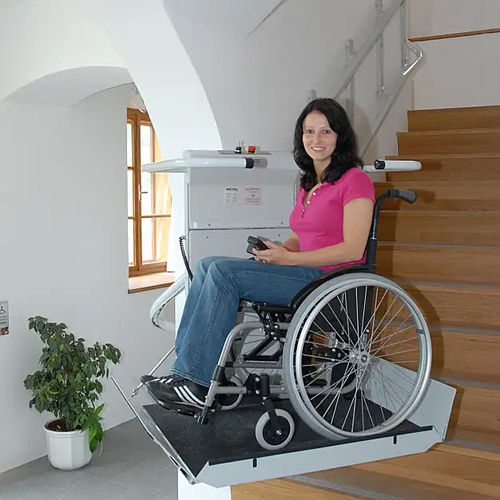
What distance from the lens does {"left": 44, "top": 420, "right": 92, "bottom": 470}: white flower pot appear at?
14.3 ft

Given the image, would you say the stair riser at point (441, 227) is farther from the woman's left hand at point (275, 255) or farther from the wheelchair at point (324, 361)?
the woman's left hand at point (275, 255)

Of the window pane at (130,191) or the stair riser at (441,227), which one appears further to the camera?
the window pane at (130,191)

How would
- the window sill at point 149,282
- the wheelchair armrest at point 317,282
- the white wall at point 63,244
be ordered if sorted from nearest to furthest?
the wheelchair armrest at point 317,282, the white wall at point 63,244, the window sill at point 149,282

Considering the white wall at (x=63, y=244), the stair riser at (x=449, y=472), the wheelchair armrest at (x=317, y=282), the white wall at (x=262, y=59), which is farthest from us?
the white wall at (x=63, y=244)

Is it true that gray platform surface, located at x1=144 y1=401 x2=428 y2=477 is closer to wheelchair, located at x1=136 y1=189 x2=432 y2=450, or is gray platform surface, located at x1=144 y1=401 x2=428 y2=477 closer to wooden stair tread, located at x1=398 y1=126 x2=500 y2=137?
wheelchair, located at x1=136 y1=189 x2=432 y2=450

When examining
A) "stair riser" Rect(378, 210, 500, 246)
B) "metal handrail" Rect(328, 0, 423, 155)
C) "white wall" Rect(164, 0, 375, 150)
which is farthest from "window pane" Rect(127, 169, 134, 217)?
"stair riser" Rect(378, 210, 500, 246)

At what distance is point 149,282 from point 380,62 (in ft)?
7.89

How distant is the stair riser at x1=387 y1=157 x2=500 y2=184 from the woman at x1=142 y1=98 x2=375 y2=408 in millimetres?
1936

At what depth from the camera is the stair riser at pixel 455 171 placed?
4.01 m

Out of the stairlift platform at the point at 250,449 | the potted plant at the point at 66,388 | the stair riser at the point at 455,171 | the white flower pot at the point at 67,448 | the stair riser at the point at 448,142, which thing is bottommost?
the white flower pot at the point at 67,448

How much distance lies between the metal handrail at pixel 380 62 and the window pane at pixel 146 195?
220 centimetres

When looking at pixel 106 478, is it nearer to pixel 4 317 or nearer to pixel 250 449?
pixel 4 317

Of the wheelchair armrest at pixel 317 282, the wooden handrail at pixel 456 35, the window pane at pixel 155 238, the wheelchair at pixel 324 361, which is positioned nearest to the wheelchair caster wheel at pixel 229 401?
the wheelchair at pixel 324 361

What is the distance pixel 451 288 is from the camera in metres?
3.27
